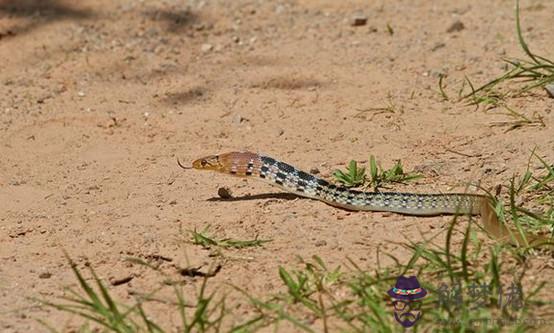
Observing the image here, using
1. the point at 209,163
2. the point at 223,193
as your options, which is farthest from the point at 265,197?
the point at 209,163

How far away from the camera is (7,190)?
6.13 meters

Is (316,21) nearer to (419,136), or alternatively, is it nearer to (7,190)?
(419,136)

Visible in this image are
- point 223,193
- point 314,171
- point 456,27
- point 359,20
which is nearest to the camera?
point 223,193

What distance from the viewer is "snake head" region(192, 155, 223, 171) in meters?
5.94

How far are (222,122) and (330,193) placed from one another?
1.62m

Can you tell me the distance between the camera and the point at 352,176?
5828mm

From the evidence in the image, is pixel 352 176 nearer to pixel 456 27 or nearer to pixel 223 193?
pixel 223 193

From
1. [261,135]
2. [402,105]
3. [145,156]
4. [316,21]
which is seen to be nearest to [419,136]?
[402,105]

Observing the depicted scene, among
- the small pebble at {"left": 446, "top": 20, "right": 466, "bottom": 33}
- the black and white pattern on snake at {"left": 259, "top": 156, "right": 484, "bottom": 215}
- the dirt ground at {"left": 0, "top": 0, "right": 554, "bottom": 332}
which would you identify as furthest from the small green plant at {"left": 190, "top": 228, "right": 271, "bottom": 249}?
the small pebble at {"left": 446, "top": 20, "right": 466, "bottom": 33}

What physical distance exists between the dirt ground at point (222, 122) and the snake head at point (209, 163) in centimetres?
13

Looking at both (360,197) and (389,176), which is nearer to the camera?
(360,197)

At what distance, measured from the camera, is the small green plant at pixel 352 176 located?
5824mm

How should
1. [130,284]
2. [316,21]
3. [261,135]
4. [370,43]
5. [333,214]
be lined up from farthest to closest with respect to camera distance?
[316,21]
[370,43]
[261,135]
[333,214]
[130,284]

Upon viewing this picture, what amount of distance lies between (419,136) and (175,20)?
3245mm
